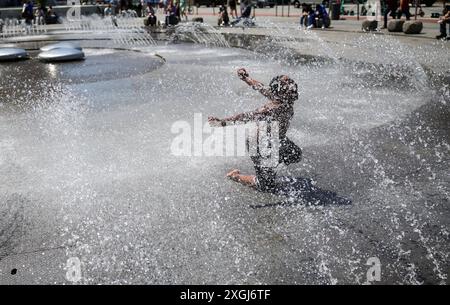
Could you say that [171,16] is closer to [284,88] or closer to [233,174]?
[233,174]

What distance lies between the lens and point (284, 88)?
4480 mm

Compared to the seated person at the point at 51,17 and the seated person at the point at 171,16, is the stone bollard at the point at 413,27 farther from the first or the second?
the seated person at the point at 51,17

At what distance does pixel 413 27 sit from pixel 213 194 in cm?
1751

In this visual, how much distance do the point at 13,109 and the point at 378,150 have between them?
755 cm

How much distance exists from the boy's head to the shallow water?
4.04 feet

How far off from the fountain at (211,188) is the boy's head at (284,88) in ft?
4.03

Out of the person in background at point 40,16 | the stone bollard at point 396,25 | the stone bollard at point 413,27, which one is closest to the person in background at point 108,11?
the person in background at point 40,16

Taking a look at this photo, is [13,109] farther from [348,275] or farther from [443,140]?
[443,140]

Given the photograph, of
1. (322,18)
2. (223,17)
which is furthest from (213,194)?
(223,17)

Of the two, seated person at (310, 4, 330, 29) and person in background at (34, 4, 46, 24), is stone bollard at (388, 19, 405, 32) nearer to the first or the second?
seated person at (310, 4, 330, 29)

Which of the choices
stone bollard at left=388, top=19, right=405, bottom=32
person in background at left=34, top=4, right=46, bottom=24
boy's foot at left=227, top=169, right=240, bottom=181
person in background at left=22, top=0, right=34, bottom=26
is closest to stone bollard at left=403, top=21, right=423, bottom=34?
stone bollard at left=388, top=19, right=405, bottom=32

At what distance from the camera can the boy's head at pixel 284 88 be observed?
4.47 meters

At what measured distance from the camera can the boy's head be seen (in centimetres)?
447
